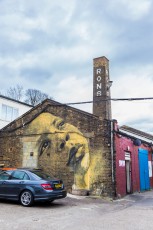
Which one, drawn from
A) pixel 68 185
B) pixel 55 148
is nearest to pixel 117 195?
pixel 68 185

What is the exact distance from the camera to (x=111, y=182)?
14055mm

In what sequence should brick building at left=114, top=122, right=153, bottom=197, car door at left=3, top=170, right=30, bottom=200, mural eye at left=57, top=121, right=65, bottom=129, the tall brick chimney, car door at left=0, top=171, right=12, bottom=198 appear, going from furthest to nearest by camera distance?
the tall brick chimney → mural eye at left=57, top=121, right=65, bottom=129 → brick building at left=114, top=122, right=153, bottom=197 → car door at left=0, top=171, right=12, bottom=198 → car door at left=3, top=170, right=30, bottom=200

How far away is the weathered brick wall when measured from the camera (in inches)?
570

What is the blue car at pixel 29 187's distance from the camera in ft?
33.8

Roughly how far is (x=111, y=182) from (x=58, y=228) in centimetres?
759

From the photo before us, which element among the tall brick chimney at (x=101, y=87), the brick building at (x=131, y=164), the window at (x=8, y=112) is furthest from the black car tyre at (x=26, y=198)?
the tall brick chimney at (x=101, y=87)

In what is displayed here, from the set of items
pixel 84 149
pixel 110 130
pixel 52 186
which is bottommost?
pixel 52 186

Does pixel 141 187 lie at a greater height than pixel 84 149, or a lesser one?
lesser

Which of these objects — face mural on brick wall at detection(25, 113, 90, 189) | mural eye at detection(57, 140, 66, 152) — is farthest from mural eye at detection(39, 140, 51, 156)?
mural eye at detection(57, 140, 66, 152)

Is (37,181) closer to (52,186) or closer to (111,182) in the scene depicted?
(52,186)

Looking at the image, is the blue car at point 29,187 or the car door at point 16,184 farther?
the car door at point 16,184

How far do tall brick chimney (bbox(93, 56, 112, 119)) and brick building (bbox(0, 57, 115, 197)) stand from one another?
30.0ft

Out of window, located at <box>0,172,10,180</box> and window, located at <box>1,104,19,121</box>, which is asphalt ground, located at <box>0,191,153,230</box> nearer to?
window, located at <box>0,172,10,180</box>

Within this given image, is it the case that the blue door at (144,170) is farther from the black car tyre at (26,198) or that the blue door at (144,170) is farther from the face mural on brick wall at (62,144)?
the black car tyre at (26,198)
